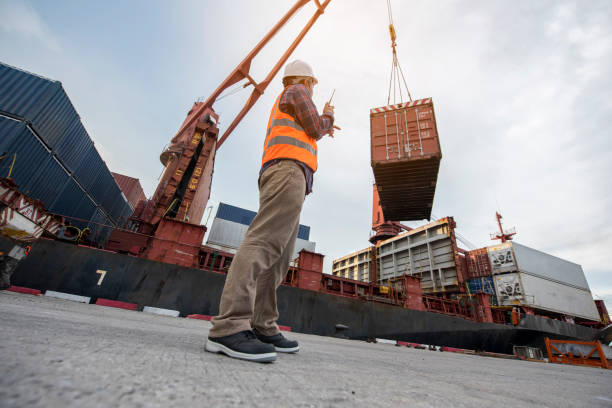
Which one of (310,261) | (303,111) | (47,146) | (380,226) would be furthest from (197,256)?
(380,226)

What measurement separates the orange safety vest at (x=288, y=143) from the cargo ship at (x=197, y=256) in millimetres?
5003

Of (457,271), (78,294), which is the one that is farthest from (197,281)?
(457,271)

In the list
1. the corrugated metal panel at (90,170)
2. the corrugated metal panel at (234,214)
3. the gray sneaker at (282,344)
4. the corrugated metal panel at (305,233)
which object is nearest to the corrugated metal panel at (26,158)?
the corrugated metal panel at (90,170)

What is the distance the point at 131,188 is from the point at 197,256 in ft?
55.3

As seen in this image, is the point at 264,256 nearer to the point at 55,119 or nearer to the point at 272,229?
the point at 272,229

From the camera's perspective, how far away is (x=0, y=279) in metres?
3.72

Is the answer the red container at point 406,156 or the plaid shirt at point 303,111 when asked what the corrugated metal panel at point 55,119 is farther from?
the red container at point 406,156

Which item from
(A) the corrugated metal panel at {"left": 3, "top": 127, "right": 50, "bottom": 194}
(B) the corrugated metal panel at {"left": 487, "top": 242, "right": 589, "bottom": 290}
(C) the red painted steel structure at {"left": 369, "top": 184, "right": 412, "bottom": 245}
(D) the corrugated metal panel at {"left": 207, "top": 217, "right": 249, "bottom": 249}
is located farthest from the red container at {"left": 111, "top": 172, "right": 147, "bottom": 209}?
(B) the corrugated metal panel at {"left": 487, "top": 242, "right": 589, "bottom": 290}

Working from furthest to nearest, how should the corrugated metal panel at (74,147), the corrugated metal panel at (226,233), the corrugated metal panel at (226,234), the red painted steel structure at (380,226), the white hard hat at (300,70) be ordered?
the corrugated metal panel at (226,233), the corrugated metal panel at (226,234), the red painted steel structure at (380,226), the corrugated metal panel at (74,147), the white hard hat at (300,70)

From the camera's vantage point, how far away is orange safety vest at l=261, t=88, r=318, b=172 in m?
1.70

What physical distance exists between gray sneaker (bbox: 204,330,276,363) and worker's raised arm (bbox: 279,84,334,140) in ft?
4.41

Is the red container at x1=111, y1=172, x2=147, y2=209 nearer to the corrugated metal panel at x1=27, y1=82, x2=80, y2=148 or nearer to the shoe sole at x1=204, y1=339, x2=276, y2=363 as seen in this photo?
the corrugated metal panel at x1=27, y1=82, x2=80, y2=148

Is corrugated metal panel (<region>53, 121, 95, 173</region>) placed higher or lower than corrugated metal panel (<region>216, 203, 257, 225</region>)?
lower

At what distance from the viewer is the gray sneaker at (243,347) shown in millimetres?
1125
